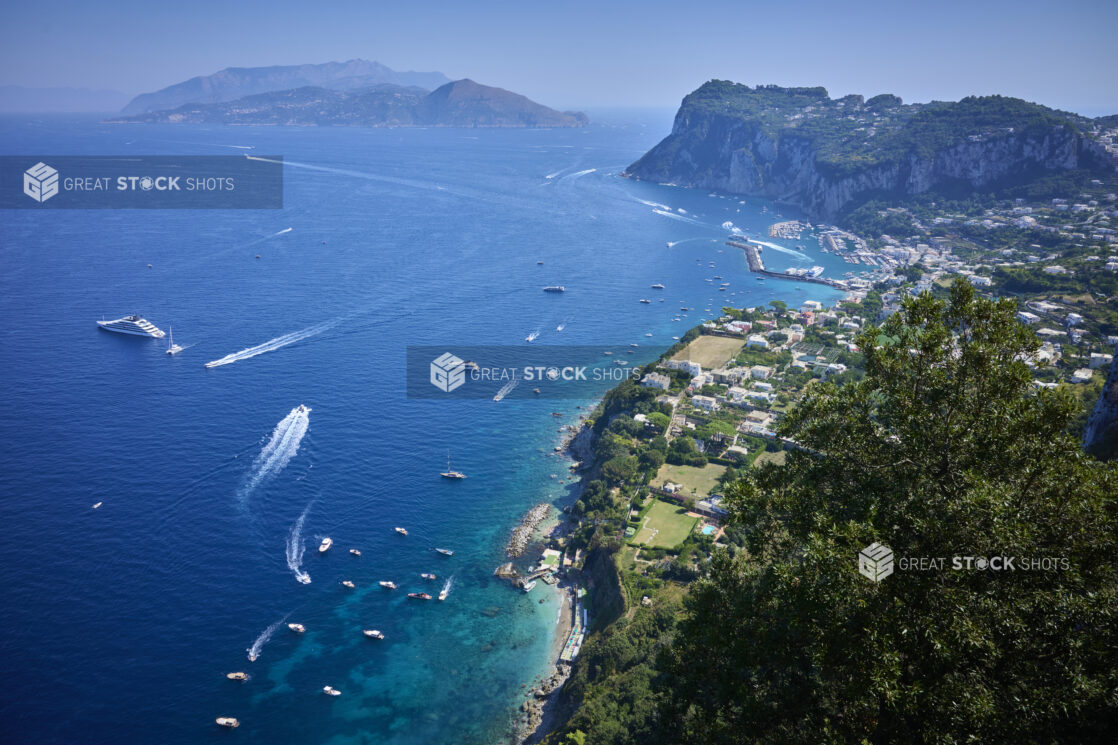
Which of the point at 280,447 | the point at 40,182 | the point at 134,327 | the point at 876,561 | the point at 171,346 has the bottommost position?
Answer: the point at 280,447

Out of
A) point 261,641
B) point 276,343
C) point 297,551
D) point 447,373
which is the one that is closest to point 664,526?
point 297,551

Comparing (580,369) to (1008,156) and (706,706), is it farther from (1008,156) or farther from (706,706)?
(1008,156)

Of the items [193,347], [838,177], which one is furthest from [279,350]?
[838,177]

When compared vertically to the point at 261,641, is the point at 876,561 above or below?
above

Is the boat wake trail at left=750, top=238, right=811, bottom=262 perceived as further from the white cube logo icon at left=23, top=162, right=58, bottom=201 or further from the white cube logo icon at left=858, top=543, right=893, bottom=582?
the white cube logo icon at left=23, top=162, right=58, bottom=201

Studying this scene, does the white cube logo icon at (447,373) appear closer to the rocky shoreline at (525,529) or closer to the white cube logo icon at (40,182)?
the rocky shoreline at (525,529)

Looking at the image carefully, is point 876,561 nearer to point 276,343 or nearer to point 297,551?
point 297,551

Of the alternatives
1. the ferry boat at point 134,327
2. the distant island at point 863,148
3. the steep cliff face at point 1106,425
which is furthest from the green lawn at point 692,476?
the distant island at point 863,148
